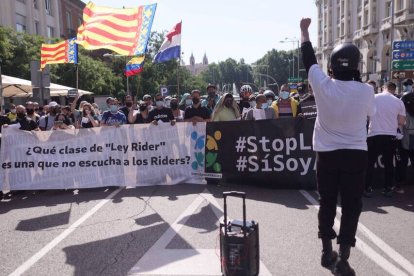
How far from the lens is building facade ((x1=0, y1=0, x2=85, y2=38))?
36781 mm

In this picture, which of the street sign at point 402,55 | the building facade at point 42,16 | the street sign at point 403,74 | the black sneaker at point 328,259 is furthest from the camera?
the building facade at point 42,16

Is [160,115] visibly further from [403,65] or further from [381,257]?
[403,65]

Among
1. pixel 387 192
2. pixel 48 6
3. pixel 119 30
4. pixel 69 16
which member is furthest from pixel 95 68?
pixel 387 192

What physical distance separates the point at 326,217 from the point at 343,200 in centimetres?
23

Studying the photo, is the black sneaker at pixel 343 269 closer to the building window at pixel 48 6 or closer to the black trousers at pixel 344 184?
the black trousers at pixel 344 184

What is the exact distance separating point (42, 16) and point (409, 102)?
140ft

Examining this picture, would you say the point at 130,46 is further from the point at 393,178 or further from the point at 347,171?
the point at 347,171

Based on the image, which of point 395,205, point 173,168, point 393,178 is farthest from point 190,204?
point 393,178

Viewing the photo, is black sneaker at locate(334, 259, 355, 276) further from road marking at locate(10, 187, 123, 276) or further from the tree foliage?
the tree foliage

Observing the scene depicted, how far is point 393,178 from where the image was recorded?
25.4ft

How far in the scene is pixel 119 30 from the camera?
10.1 m

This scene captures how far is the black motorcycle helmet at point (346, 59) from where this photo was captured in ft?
11.7

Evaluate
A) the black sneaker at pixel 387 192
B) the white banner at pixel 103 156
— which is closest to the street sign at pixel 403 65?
the black sneaker at pixel 387 192

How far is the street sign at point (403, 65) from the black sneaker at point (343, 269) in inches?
863
